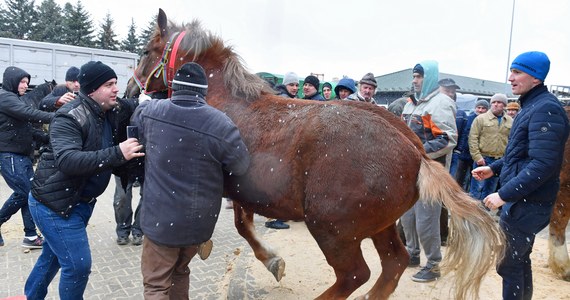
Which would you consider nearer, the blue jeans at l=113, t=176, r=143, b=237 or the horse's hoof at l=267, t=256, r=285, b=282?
the horse's hoof at l=267, t=256, r=285, b=282

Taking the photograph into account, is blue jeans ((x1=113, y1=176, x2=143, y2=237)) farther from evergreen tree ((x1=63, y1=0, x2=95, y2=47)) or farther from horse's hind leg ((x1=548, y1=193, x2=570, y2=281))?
evergreen tree ((x1=63, y1=0, x2=95, y2=47))

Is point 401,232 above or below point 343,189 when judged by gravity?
below

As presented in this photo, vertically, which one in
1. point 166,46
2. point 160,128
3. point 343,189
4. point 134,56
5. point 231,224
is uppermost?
point 134,56

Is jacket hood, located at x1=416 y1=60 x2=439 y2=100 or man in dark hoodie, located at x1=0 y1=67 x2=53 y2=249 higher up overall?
jacket hood, located at x1=416 y1=60 x2=439 y2=100

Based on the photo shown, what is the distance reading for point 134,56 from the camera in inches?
567

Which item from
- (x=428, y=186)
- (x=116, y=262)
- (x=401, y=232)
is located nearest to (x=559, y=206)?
(x=401, y=232)

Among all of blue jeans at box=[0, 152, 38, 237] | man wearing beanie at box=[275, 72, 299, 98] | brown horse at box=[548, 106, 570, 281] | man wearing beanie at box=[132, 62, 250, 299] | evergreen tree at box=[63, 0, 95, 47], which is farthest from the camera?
evergreen tree at box=[63, 0, 95, 47]

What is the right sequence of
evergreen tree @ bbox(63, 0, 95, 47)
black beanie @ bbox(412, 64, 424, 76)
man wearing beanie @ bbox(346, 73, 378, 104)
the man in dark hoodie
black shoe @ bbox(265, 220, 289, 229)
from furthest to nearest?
evergreen tree @ bbox(63, 0, 95, 47), black shoe @ bbox(265, 220, 289, 229), man wearing beanie @ bbox(346, 73, 378, 104), the man in dark hoodie, black beanie @ bbox(412, 64, 424, 76)

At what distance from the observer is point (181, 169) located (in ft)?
7.75

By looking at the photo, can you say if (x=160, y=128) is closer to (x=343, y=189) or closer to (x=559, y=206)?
(x=343, y=189)

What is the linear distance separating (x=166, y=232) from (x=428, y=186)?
1813mm

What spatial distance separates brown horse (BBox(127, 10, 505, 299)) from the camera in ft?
8.64

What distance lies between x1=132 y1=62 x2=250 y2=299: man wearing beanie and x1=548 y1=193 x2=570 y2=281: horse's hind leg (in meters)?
3.95

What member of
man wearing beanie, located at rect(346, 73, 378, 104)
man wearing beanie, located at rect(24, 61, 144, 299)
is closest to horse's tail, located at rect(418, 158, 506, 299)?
man wearing beanie, located at rect(24, 61, 144, 299)
